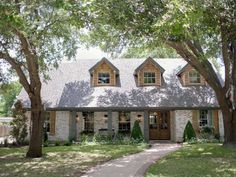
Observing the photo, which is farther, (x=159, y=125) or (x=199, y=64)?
(x=159, y=125)

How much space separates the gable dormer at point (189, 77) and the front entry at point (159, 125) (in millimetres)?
2852

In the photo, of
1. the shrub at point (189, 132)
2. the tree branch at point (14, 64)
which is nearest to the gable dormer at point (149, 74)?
the shrub at point (189, 132)

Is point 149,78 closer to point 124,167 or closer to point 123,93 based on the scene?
point 123,93

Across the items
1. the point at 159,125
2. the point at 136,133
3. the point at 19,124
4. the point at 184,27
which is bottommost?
the point at 136,133

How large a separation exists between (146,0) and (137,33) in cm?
146

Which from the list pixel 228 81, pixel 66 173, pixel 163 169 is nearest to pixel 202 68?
pixel 228 81

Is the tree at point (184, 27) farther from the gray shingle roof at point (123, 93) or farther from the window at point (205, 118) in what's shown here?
the window at point (205, 118)

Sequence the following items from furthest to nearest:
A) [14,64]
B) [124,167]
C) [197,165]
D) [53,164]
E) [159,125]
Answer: [159,125] < [14,64] < [53,164] < [197,165] < [124,167]

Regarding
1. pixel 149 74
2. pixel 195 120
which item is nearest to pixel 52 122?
pixel 149 74

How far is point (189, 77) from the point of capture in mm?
29094

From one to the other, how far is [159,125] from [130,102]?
361 cm

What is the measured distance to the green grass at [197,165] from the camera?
40.7 feet

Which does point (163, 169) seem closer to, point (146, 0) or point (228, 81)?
point (146, 0)

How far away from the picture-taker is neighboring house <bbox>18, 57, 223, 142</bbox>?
89.0ft
